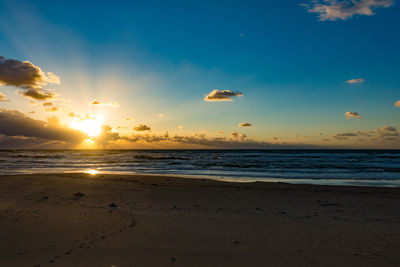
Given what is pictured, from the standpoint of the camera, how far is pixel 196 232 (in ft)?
23.5

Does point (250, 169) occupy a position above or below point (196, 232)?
below

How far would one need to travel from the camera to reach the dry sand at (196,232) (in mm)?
5434

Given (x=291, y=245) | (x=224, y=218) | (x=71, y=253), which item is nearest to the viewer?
(x=71, y=253)

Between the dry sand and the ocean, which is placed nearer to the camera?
the dry sand

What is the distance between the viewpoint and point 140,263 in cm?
519

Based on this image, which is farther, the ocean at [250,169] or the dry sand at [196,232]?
the ocean at [250,169]

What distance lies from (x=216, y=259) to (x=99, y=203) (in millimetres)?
7322

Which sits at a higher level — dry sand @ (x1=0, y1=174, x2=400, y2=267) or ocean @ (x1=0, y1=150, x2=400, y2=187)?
dry sand @ (x1=0, y1=174, x2=400, y2=267)

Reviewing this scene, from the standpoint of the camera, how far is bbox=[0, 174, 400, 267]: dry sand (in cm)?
543

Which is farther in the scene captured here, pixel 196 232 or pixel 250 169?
pixel 250 169

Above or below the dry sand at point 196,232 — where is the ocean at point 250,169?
below

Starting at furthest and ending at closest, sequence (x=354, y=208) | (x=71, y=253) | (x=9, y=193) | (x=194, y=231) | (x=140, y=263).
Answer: (x=9, y=193), (x=354, y=208), (x=194, y=231), (x=71, y=253), (x=140, y=263)

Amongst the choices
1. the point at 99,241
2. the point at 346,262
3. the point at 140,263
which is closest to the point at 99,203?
the point at 99,241

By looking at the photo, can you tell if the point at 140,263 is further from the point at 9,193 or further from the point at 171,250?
the point at 9,193
